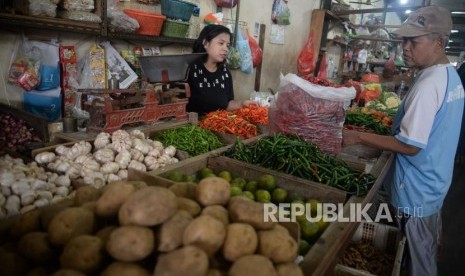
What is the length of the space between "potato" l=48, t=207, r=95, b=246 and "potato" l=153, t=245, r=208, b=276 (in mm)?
309

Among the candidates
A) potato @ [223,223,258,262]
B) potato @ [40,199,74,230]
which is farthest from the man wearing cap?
potato @ [40,199,74,230]

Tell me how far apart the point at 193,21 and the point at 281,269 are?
14.5 feet

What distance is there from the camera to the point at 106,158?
2.28 meters

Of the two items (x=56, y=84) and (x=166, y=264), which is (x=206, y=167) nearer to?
(x=166, y=264)

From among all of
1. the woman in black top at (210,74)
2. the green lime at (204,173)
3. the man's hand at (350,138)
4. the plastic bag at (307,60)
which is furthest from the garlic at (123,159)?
the plastic bag at (307,60)

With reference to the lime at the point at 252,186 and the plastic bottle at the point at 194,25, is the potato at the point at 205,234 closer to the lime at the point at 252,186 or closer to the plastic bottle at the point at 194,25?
the lime at the point at 252,186

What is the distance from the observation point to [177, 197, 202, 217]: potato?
1231 mm

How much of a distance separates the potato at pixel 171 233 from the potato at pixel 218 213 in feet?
0.32

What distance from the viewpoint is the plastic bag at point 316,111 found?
2877 mm

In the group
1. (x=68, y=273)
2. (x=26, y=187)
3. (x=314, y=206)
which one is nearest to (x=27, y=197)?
(x=26, y=187)

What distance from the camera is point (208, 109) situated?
4348 mm

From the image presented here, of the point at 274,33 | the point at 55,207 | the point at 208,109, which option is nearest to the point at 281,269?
the point at 55,207

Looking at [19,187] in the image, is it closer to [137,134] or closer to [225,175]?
[137,134]
